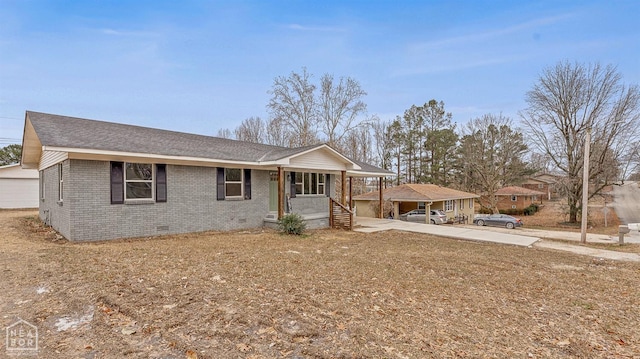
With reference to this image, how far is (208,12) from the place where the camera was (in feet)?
39.9

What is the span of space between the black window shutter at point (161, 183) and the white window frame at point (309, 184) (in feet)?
18.3

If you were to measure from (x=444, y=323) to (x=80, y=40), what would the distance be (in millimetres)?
16439

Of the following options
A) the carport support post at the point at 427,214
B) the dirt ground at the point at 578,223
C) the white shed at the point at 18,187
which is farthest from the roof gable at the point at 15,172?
the dirt ground at the point at 578,223

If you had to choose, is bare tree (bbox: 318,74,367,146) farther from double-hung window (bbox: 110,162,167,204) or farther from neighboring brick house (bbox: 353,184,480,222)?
double-hung window (bbox: 110,162,167,204)

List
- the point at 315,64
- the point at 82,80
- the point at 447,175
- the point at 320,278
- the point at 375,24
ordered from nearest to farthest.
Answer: the point at 320,278 < the point at 375,24 < the point at 82,80 < the point at 315,64 < the point at 447,175

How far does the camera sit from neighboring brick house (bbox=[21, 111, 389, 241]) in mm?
8328

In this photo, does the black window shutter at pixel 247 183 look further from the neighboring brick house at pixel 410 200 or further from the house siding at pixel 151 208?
the neighboring brick house at pixel 410 200

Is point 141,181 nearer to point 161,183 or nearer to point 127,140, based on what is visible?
point 161,183

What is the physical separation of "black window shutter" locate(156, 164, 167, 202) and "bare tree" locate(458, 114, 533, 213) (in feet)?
99.6

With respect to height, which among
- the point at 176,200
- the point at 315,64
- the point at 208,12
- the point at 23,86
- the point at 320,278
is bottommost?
the point at 320,278

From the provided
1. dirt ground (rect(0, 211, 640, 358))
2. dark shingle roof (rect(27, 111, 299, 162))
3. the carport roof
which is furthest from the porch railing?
the carport roof

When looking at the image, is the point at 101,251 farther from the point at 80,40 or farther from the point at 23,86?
the point at 23,86

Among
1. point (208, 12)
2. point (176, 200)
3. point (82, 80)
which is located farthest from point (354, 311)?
point (82, 80)

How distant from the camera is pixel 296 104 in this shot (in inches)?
1069
